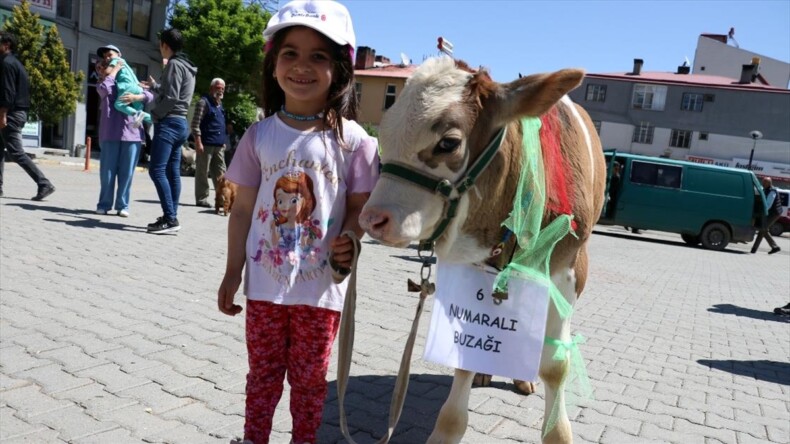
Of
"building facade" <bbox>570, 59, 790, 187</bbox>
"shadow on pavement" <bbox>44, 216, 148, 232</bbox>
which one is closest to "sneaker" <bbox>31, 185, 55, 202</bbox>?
"shadow on pavement" <bbox>44, 216, 148, 232</bbox>

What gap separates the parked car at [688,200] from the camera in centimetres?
1833

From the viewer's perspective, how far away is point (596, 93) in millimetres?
48844

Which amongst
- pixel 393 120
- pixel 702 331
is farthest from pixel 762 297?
pixel 393 120

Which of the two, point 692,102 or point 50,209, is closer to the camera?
point 50,209

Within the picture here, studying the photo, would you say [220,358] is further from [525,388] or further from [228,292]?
[525,388]

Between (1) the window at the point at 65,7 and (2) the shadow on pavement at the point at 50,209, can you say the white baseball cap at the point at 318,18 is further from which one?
(1) the window at the point at 65,7

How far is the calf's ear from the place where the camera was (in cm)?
224

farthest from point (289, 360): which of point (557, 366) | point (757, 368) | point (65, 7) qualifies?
point (65, 7)

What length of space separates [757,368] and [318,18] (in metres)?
4.88

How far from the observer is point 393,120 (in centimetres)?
227

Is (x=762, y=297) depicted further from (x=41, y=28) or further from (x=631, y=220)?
(x=41, y=28)

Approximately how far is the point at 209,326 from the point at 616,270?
26.8ft

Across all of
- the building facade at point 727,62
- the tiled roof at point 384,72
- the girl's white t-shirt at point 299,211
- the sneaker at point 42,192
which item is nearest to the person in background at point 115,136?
the sneaker at point 42,192

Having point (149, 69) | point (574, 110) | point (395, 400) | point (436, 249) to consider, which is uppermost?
point (149, 69)
